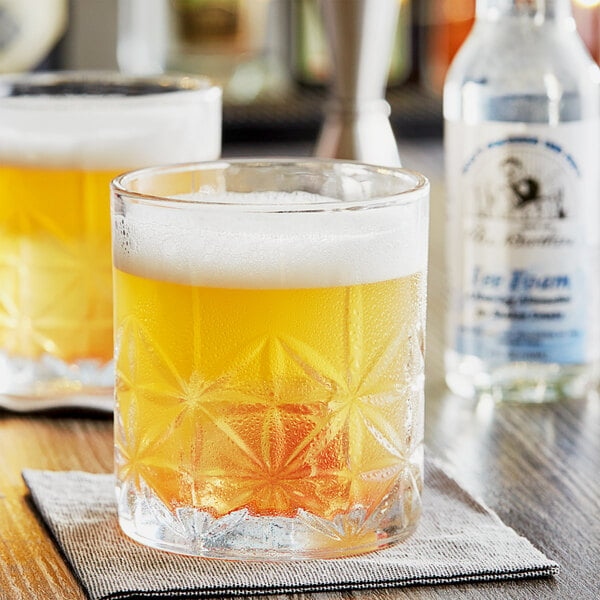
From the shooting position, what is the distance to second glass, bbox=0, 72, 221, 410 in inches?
35.6

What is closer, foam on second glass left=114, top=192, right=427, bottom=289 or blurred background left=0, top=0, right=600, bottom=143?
foam on second glass left=114, top=192, right=427, bottom=289

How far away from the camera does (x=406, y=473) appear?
68 cm

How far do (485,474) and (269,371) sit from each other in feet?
0.74

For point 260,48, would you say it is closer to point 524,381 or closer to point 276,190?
point 524,381

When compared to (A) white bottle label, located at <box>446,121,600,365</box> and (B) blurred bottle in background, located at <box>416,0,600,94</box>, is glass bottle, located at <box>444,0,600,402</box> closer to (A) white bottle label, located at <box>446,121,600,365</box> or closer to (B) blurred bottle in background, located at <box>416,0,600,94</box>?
(A) white bottle label, located at <box>446,121,600,365</box>

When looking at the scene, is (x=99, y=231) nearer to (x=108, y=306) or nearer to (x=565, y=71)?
(x=108, y=306)

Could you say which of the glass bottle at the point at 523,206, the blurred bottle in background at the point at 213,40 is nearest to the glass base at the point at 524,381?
the glass bottle at the point at 523,206

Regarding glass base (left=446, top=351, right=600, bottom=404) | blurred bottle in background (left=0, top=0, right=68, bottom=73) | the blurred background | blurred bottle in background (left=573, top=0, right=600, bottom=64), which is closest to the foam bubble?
glass base (left=446, top=351, right=600, bottom=404)

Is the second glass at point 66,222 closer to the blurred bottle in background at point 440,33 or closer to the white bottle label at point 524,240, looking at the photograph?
the white bottle label at point 524,240

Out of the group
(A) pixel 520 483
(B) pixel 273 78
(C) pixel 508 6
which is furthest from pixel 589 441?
(B) pixel 273 78

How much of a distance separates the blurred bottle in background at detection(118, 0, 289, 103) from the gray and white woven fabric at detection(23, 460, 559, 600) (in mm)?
1966

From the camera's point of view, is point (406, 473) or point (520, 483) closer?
point (406, 473)

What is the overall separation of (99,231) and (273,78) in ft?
6.17

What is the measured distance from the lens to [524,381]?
0.95 m
